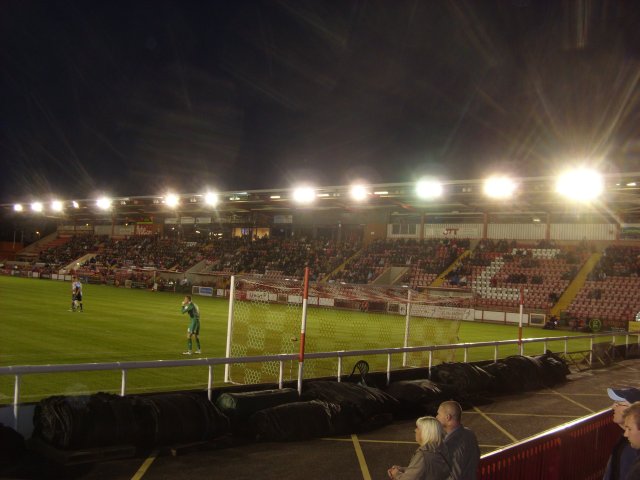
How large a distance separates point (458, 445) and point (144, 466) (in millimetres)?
4358

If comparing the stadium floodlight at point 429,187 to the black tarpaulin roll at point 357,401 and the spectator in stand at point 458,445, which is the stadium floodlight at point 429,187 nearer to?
the black tarpaulin roll at point 357,401

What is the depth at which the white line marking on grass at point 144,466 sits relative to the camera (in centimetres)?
715

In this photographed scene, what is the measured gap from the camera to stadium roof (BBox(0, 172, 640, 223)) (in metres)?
37.1

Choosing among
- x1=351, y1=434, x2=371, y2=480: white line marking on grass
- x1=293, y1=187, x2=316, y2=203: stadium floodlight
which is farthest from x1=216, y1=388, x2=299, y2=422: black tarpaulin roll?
x1=293, y1=187, x2=316, y2=203: stadium floodlight

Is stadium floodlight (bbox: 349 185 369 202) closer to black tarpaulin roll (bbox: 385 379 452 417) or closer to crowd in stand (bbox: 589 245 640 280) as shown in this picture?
crowd in stand (bbox: 589 245 640 280)

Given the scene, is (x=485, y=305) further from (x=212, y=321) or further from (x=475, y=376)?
(x=475, y=376)

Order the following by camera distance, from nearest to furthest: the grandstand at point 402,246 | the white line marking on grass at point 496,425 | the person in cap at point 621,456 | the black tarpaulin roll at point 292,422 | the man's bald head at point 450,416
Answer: the person in cap at point 621,456
the man's bald head at point 450,416
the black tarpaulin roll at point 292,422
the white line marking on grass at point 496,425
the grandstand at point 402,246

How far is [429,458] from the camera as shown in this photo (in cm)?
466

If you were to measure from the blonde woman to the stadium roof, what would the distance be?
31140 mm

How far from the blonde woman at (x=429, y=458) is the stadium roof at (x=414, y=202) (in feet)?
102

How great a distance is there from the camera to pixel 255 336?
2034cm

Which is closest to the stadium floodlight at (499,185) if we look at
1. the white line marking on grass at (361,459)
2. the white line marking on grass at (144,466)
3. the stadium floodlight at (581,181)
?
the stadium floodlight at (581,181)

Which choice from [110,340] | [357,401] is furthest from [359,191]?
[357,401]

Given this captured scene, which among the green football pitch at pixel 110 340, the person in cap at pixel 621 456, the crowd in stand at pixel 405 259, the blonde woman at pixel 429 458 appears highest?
the crowd in stand at pixel 405 259
